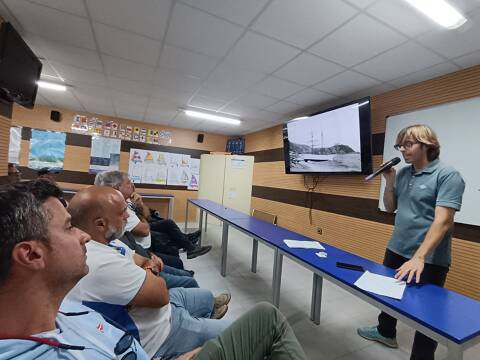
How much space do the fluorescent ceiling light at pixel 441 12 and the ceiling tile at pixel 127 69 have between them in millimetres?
2812

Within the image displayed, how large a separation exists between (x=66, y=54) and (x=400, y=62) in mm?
3855

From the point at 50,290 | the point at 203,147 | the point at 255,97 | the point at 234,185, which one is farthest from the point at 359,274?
the point at 203,147

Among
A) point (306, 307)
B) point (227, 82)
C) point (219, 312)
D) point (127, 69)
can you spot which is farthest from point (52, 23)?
point (306, 307)

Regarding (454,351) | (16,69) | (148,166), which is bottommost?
(454,351)

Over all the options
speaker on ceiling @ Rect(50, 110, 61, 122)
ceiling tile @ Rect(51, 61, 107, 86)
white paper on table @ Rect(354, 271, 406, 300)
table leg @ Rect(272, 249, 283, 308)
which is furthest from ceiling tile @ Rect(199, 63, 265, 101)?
speaker on ceiling @ Rect(50, 110, 61, 122)

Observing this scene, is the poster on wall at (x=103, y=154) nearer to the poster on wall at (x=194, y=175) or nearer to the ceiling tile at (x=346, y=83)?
the poster on wall at (x=194, y=175)

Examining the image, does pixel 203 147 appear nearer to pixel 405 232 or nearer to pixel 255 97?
pixel 255 97

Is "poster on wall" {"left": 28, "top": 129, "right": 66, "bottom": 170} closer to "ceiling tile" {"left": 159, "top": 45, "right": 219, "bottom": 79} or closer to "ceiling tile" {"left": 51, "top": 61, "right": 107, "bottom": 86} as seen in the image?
"ceiling tile" {"left": 51, "top": 61, "right": 107, "bottom": 86}

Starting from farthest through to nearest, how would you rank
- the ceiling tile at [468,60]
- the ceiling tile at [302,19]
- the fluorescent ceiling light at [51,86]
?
the fluorescent ceiling light at [51,86], the ceiling tile at [468,60], the ceiling tile at [302,19]

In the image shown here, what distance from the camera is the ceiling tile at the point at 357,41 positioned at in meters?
1.95

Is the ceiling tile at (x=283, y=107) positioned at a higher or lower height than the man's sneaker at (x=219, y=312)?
higher

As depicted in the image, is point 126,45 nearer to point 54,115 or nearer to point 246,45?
point 246,45

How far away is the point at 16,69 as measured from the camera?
236cm

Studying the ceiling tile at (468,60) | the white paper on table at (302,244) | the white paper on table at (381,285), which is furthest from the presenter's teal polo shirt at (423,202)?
the ceiling tile at (468,60)
